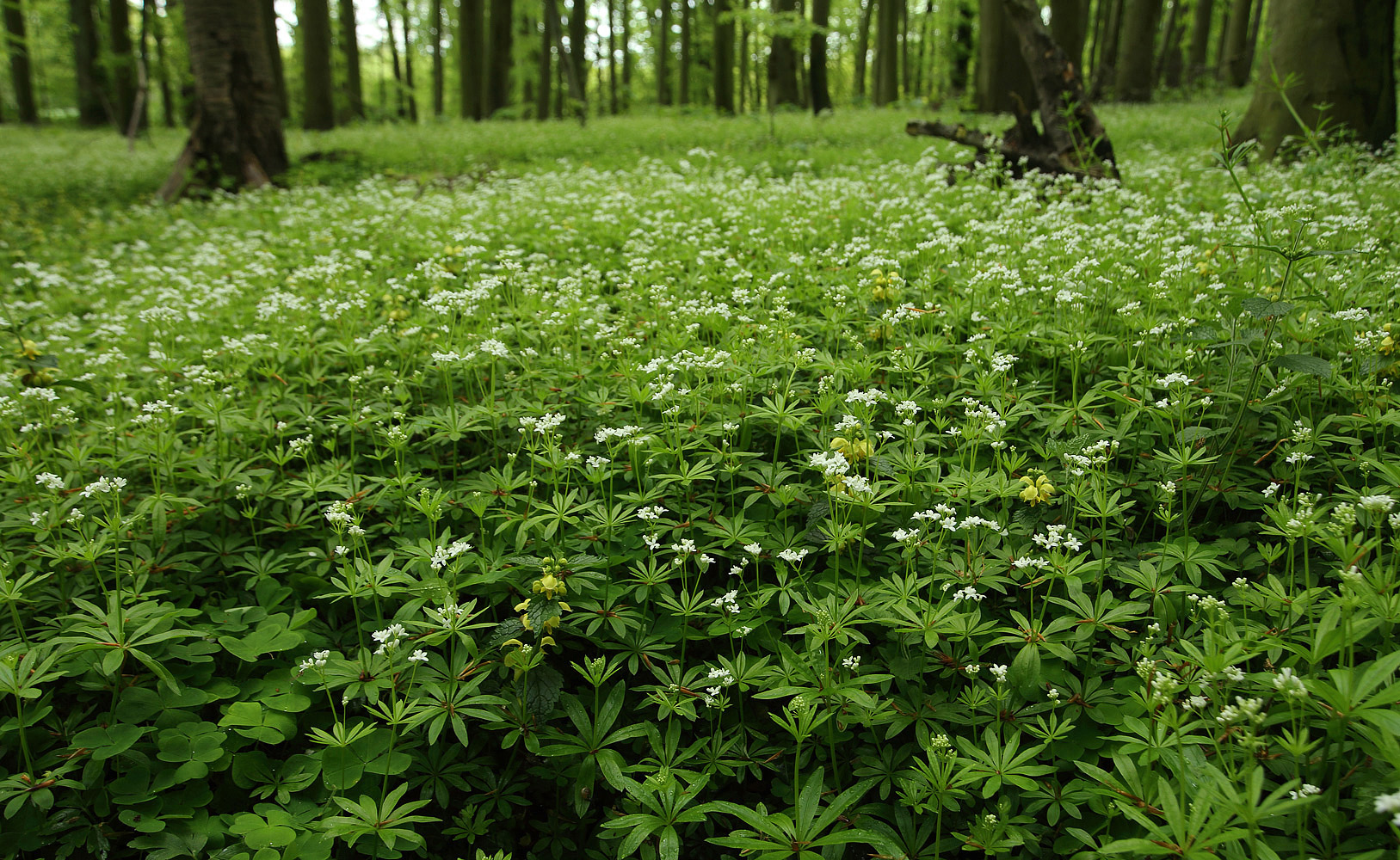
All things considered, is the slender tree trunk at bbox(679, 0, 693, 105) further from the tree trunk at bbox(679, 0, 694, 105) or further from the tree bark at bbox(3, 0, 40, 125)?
the tree bark at bbox(3, 0, 40, 125)

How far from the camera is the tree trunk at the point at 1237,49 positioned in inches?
861

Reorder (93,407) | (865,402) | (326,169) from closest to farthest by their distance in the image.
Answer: (865,402)
(93,407)
(326,169)

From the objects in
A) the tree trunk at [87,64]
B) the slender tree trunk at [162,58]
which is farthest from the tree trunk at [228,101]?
the tree trunk at [87,64]

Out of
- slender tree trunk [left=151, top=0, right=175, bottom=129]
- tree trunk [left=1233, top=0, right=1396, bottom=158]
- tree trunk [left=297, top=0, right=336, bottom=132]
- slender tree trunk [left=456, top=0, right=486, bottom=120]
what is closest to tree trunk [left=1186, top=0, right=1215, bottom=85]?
tree trunk [left=1233, top=0, right=1396, bottom=158]

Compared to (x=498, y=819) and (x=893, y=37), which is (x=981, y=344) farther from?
(x=893, y=37)

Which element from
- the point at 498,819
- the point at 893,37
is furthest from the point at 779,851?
the point at 893,37

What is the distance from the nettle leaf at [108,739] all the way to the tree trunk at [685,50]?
3354 cm

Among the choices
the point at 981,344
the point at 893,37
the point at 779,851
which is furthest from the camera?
the point at 893,37

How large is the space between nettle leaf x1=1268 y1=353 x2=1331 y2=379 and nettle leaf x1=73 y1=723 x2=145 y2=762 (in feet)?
16.0

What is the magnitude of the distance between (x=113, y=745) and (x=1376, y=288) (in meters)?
6.89

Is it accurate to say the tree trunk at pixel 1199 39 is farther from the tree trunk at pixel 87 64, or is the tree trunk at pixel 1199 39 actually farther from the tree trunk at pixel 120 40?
the tree trunk at pixel 87 64

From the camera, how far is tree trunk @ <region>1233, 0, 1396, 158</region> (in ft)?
27.9

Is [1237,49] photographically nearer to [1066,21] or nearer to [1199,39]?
[1199,39]

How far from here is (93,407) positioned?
15.8ft
